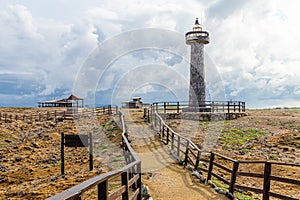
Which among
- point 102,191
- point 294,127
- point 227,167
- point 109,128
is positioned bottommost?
point 227,167

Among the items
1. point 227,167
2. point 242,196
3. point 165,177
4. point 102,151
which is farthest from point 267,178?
point 102,151

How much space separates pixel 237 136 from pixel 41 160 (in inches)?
525

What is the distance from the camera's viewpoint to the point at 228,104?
28.2 metres

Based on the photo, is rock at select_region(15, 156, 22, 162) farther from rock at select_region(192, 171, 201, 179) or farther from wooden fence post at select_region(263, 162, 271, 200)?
wooden fence post at select_region(263, 162, 271, 200)

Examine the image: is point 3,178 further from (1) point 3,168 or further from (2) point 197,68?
(2) point 197,68

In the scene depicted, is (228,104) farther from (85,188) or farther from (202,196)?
(85,188)

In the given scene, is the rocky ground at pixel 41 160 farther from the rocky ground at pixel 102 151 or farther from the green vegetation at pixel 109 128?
the green vegetation at pixel 109 128

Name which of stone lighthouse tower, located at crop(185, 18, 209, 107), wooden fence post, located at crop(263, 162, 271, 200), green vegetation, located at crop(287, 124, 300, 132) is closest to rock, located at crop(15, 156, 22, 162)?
wooden fence post, located at crop(263, 162, 271, 200)

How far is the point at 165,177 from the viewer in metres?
9.34

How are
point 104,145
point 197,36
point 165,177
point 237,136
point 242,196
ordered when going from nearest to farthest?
1. point 242,196
2. point 165,177
3. point 104,145
4. point 237,136
5. point 197,36

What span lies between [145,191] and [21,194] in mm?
4958

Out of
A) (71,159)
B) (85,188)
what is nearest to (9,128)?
(71,159)

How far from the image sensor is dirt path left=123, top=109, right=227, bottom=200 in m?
7.73

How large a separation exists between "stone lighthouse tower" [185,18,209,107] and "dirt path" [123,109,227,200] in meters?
13.7
